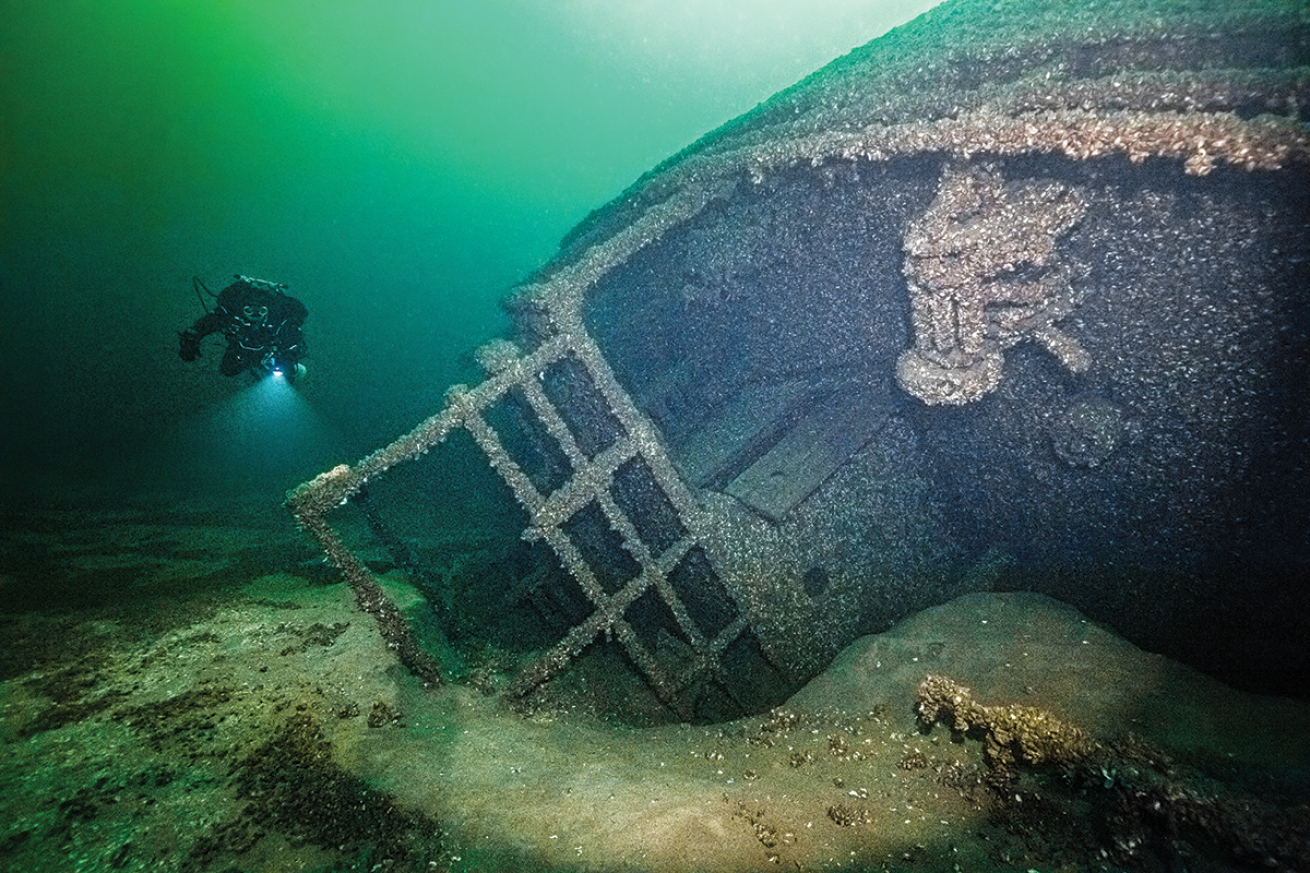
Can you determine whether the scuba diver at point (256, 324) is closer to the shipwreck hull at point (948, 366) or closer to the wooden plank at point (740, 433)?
the shipwreck hull at point (948, 366)

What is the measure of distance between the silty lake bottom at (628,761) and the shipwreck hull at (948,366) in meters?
0.43

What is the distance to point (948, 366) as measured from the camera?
3242mm

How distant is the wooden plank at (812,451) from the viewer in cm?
424

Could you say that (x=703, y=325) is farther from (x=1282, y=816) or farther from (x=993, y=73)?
(x=1282, y=816)

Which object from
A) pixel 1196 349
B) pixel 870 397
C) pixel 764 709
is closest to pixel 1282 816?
pixel 1196 349

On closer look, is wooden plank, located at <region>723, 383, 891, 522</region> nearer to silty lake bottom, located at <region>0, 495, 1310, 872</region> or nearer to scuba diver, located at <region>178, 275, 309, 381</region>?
silty lake bottom, located at <region>0, 495, 1310, 872</region>

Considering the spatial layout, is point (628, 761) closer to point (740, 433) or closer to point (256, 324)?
point (740, 433)

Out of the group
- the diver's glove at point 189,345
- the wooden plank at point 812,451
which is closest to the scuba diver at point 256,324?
the diver's glove at point 189,345

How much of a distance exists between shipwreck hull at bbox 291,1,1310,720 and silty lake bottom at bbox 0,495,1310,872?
0.43m

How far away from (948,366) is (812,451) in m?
1.36

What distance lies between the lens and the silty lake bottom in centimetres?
235

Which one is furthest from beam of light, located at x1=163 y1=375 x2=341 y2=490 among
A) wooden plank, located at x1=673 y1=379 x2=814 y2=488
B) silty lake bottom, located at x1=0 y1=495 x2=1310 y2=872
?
wooden plank, located at x1=673 y1=379 x2=814 y2=488

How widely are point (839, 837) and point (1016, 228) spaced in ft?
10.1

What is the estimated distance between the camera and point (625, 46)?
7219cm
